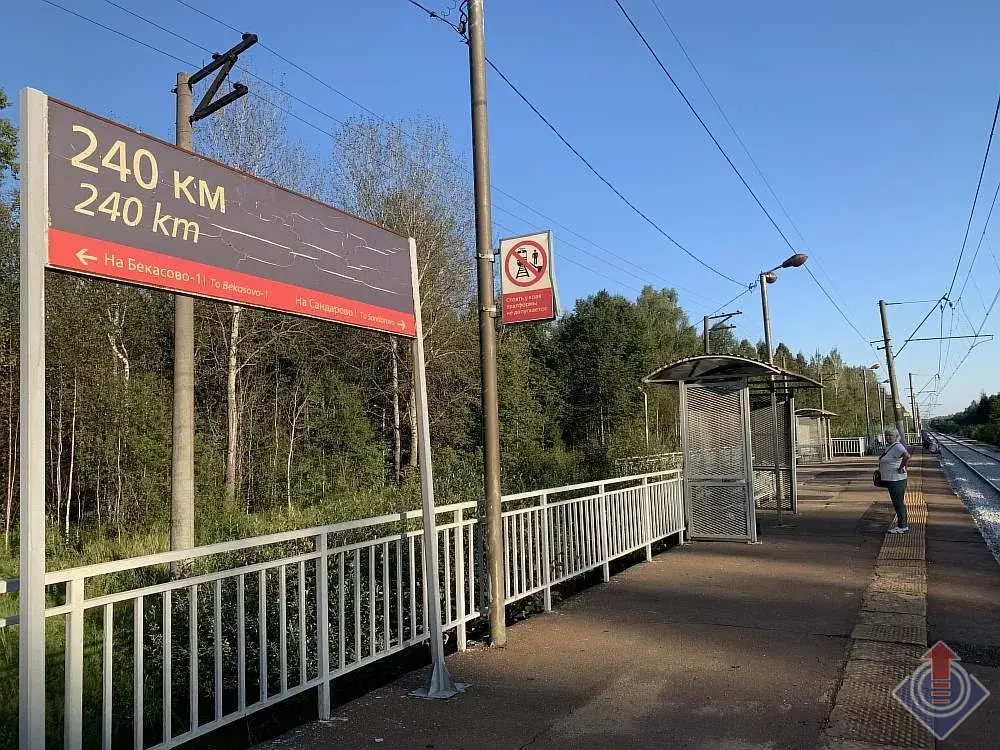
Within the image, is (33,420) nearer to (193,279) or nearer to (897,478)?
(193,279)

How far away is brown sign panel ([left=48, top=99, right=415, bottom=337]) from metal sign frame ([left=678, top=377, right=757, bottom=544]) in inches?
291

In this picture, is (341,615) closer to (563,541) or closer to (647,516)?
(563,541)

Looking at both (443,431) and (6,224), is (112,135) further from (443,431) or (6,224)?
(443,431)

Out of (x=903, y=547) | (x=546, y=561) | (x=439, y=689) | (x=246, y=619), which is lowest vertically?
(x=903, y=547)

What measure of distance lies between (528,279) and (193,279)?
10.3 ft

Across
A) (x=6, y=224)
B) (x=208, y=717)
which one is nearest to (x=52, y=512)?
(x=6, y=224)

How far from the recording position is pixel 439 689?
15.6 ft

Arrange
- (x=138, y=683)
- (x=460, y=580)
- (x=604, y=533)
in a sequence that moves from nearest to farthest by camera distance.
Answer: (x=138, y=683) < (x=460, y=580) < (x=604, y=533)

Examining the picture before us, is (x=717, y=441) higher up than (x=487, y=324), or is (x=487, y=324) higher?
(x=487, y=324)

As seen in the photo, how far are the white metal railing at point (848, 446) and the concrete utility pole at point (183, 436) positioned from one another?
5251 cm

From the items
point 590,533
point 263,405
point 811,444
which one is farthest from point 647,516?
point 811,444

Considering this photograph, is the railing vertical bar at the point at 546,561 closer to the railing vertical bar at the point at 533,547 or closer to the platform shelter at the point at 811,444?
the railing vertical bar at the point at 533,547

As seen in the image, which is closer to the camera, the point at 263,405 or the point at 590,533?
the point at 590,533

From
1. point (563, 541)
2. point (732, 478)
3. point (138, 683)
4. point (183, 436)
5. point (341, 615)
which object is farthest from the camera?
point (732, 478)
